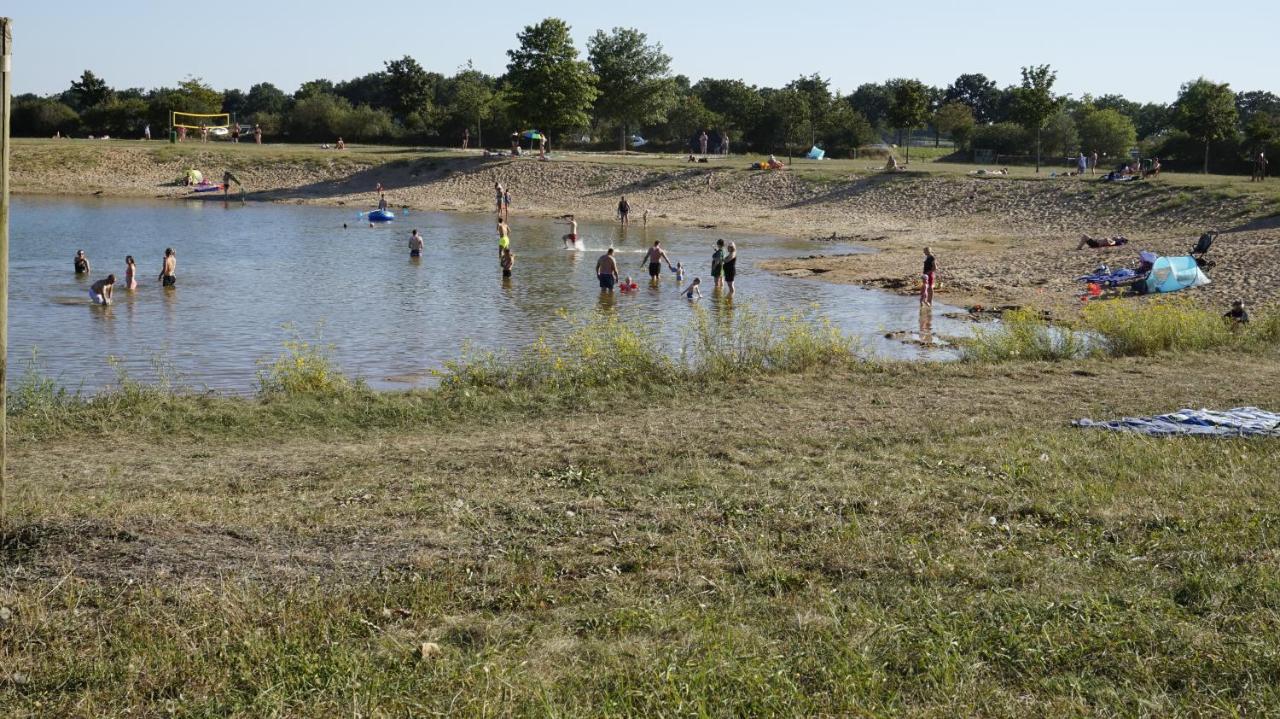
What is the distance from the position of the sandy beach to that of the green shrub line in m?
6.90

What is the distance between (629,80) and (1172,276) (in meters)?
57.6

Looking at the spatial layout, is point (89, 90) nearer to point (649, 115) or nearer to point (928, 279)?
point (649, 115)

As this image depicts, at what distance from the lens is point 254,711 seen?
5.05 metres

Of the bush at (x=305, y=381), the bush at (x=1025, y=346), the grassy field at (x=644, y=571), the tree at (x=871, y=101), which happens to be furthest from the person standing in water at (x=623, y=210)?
the tree at (x=871, y=101)

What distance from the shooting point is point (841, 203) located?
178 feet

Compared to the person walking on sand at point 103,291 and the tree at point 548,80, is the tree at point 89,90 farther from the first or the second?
the person walking on sand at point 103,291

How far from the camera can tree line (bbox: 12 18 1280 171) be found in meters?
61.0

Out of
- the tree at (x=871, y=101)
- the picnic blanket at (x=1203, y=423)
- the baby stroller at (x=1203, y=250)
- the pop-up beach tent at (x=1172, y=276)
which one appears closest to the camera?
the picnic blanket at (x=1203, y=423)

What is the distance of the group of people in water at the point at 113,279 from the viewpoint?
26234 millimetres

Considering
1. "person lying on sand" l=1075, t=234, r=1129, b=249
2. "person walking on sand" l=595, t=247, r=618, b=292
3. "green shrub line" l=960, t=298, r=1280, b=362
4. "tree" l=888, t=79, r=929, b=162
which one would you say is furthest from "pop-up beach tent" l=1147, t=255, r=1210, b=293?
"tree" l=888, t=79, r=929, b=162

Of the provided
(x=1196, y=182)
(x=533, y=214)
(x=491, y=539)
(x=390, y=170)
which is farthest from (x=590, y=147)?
(x=491, y=539)

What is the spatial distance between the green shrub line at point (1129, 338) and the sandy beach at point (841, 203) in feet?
22.6

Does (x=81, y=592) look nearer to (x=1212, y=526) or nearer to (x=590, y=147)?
(x=1212, y=526)

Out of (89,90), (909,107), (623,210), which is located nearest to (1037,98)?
(909,107)
